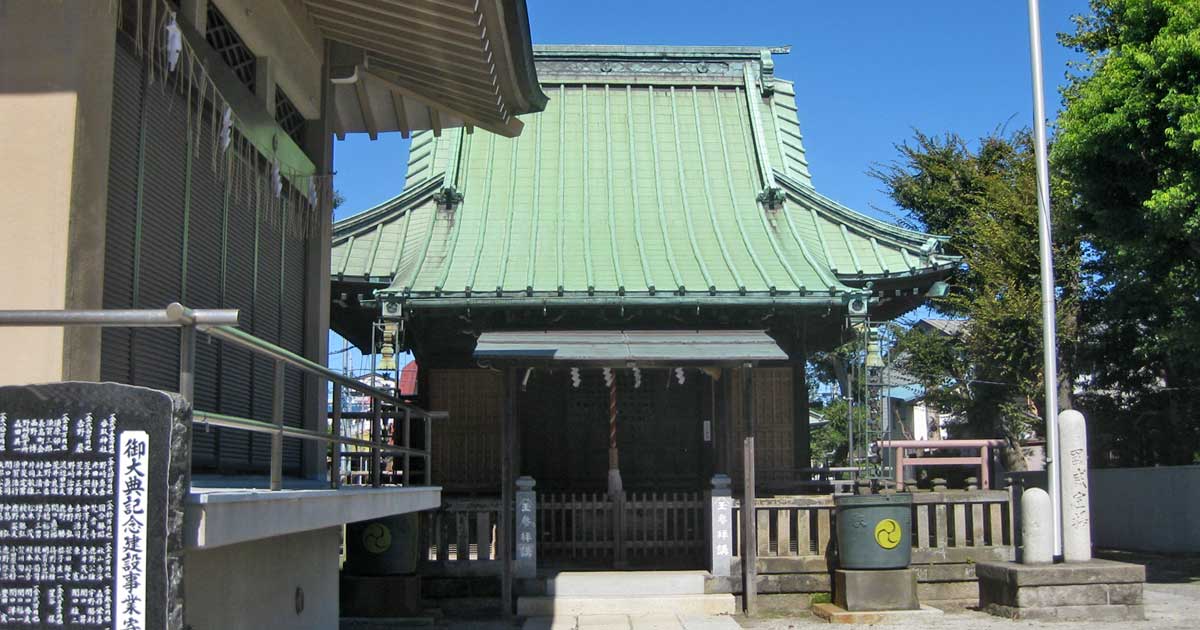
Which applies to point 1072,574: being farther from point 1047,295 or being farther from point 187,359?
point 187,359

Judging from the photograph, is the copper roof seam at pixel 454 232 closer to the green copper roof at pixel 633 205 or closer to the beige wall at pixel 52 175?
the green copper roof at pixel 633 205

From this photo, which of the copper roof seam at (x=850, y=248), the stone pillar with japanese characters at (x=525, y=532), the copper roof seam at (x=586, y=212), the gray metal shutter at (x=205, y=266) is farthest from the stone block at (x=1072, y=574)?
the gray metal shutter at (x=205, y=266)

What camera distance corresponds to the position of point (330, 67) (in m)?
9.88

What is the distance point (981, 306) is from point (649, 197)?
9.84 m

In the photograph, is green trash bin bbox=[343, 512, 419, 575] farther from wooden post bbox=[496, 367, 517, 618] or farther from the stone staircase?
the stone staircase

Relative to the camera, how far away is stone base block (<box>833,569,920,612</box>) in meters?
13.5

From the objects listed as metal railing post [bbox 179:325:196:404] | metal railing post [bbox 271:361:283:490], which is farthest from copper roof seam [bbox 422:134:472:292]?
metal railing post [bbox 179:325:196:404]

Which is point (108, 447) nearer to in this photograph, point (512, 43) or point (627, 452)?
point (512, 43)

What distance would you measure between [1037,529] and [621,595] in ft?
15.9

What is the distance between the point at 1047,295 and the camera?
47.6 feet

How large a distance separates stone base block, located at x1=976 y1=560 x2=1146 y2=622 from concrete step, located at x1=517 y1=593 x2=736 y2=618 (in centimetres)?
336

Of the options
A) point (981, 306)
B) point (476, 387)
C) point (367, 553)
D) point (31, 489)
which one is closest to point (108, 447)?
point (31, 489)

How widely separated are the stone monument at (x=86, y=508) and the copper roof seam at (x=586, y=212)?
37.1ft

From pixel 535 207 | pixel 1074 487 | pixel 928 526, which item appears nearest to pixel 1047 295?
pixel 1074 487
